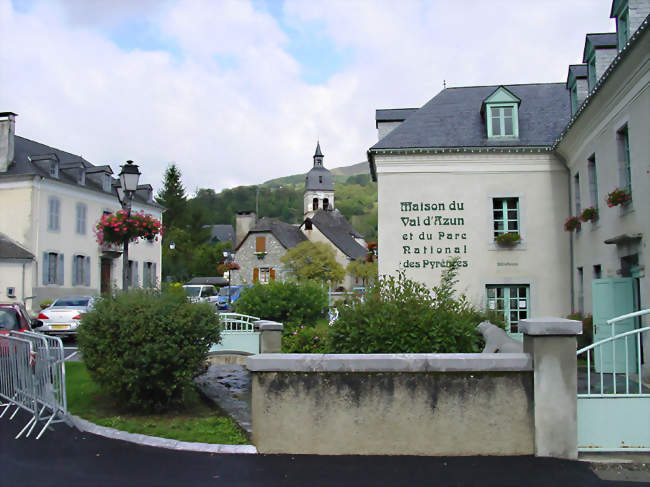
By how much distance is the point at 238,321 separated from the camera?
12.7m

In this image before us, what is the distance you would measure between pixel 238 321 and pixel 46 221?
22.0 metres

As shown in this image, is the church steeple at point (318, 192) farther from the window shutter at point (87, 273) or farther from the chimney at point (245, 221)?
the window shutter at point (87, 273)

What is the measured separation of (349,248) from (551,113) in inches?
2054

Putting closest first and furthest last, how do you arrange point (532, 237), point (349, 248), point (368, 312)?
point (368, 312) < point (532, 237) < point (349, 248)

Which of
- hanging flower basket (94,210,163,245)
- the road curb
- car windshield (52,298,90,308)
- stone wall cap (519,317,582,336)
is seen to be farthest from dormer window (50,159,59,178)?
stone wall cap (519,317,582,336)

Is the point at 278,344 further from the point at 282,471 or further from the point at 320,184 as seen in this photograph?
the point at 320,184

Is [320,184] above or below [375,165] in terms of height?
above

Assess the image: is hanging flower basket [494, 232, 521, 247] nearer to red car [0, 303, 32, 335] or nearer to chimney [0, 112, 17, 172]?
red car [0, 303, 32, 335]

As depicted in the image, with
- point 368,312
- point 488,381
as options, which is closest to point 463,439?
point 488,381

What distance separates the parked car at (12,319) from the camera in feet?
37.3

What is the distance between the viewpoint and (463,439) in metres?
5.97

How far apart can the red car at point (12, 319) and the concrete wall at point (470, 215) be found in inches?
421

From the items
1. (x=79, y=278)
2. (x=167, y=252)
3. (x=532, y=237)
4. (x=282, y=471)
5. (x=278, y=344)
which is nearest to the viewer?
(x=282, y=471)

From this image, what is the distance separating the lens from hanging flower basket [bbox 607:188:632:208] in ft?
40.0
